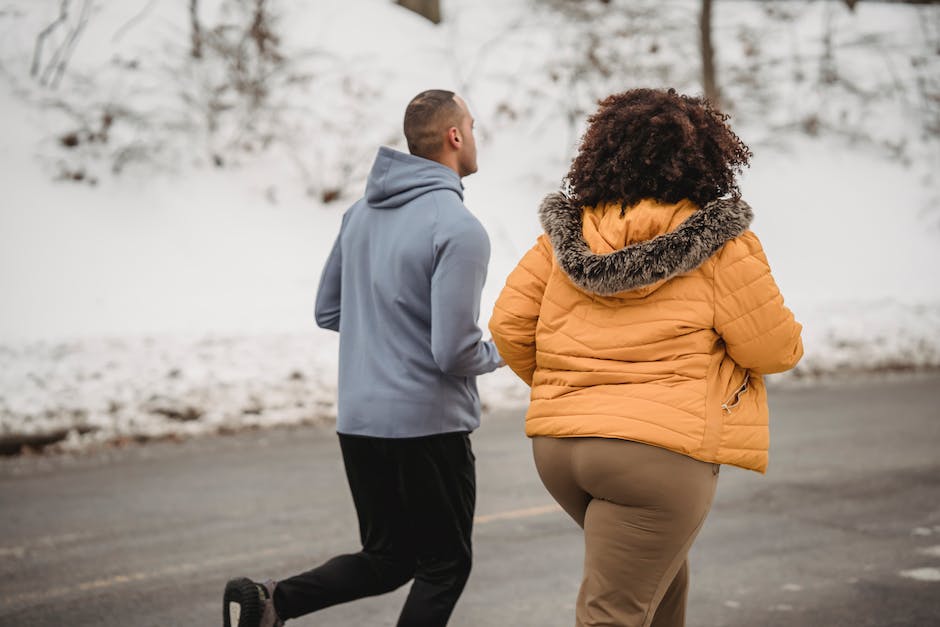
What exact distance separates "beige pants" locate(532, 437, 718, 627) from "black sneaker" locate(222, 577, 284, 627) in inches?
47.6

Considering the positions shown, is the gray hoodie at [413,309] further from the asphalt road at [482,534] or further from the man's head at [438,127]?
the asphalt road at [482,534]

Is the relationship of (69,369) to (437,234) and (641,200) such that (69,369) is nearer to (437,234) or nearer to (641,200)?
(437,234)

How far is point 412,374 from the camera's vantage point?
3.46 metres

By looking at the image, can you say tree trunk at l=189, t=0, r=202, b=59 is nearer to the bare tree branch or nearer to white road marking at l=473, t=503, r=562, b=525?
the bare tree branch

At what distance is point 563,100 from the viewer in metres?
17.8

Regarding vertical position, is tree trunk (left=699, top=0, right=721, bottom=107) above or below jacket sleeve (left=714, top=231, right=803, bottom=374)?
above

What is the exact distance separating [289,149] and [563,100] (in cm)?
503

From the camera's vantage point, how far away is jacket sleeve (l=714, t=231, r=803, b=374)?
2818 mm

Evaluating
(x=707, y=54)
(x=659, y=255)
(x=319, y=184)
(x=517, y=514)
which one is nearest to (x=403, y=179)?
(x=659, y=255)

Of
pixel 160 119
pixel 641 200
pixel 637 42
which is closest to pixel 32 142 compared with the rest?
pixel 160 119

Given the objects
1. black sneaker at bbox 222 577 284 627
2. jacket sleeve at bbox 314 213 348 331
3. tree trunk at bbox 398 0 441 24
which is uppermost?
tree trunk at bbox 398 0 441 24

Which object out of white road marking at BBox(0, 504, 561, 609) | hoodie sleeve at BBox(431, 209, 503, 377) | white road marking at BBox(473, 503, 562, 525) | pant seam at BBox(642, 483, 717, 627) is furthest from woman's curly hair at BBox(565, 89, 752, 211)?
white road marking at BBox(473, 503, 562, 525)

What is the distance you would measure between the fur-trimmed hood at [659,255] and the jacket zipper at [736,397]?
402mm

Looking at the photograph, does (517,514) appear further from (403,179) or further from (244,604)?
(403,179)
